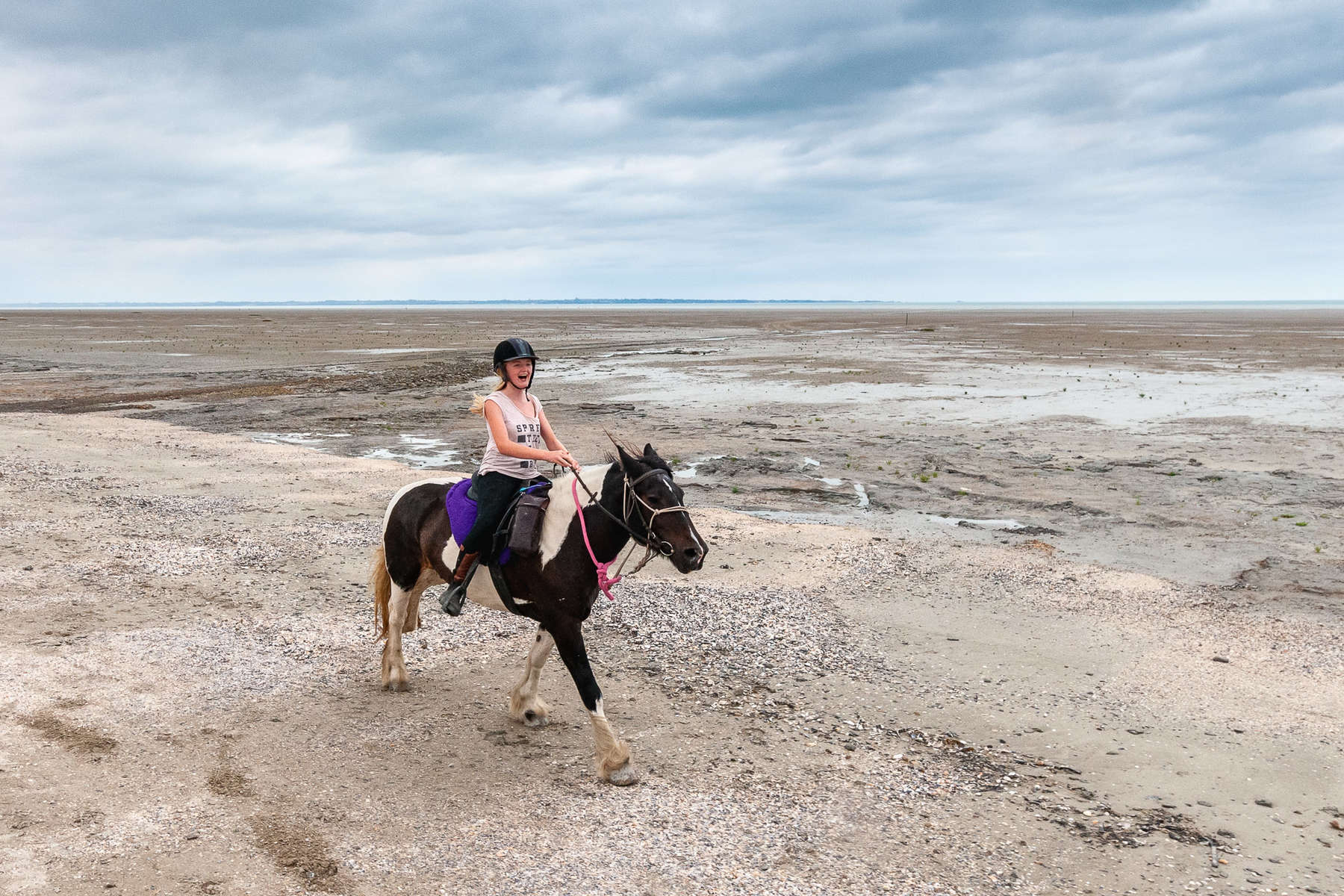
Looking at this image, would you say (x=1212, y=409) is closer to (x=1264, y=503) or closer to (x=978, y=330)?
(x=1264, y=503)

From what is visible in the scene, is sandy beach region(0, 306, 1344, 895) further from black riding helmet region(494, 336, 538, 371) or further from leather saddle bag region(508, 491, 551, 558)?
black riding helmet region(494, 336, 538, 371)

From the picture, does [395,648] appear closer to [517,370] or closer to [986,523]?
[517,370]

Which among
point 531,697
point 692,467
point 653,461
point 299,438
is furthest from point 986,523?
point 299,438

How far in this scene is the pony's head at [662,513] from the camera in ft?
20.7

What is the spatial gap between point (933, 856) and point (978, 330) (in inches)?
3325

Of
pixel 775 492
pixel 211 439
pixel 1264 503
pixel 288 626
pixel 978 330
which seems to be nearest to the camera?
pixel 288 626

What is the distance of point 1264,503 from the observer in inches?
621

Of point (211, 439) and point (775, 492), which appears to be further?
point (211, 439)

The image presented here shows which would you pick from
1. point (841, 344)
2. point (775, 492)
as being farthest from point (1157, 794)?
point (841, 344)

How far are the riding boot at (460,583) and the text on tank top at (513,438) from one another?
2.33ft

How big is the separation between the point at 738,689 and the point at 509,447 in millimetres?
3220

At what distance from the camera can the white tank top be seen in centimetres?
697

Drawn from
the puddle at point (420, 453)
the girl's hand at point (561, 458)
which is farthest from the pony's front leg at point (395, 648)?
the puddle at point (420, 453)

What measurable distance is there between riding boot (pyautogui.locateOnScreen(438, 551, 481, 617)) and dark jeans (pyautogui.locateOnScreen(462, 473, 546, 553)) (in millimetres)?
132
